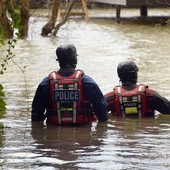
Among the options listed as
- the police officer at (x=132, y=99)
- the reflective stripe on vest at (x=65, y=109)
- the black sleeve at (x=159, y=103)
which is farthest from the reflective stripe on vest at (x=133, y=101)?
the reflective stripe on vest at (x=65, y=109)

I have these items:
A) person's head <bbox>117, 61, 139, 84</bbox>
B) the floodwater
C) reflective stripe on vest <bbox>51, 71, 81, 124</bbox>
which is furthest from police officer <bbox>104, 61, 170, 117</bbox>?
reflective stripe on vest <bbox>51, 71, 81, 124</bbox>

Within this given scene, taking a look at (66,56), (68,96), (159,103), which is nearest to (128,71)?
(159,103)

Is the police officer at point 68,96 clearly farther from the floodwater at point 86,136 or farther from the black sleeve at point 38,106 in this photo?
the floodwater at point 86,136

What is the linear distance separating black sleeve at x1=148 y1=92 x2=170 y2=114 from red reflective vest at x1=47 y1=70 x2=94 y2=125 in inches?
36.2

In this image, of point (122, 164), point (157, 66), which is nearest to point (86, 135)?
point (122, 164)

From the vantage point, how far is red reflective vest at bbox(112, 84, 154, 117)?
8.68 meters

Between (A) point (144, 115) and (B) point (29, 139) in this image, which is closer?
(B) point (29, 139)

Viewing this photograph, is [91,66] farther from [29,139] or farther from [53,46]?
[29,139]

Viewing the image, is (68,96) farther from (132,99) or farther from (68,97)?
(132,99)

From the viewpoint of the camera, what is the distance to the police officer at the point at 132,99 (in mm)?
8688

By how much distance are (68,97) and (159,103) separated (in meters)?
1.33

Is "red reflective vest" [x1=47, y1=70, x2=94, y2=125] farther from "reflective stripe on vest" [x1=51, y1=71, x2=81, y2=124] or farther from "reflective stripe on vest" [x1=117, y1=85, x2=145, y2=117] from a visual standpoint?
"reflective stripe on vest" [x1=117, y1=85, x2=145, y2=117]

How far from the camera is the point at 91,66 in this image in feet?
56.1

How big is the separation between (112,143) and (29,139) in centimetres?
94
